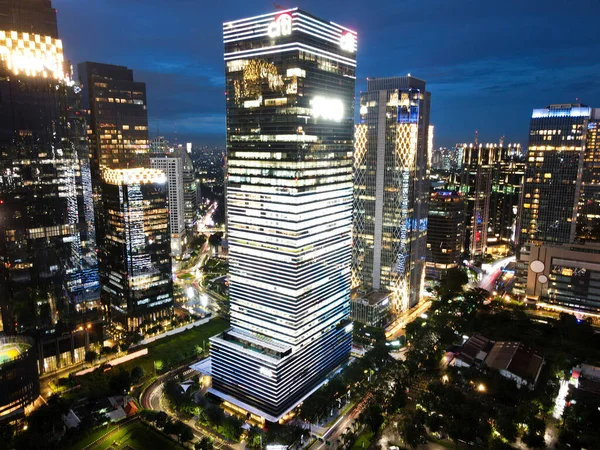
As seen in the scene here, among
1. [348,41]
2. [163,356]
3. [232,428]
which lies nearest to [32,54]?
[348,41]

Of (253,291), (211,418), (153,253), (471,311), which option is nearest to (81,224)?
(153,253)

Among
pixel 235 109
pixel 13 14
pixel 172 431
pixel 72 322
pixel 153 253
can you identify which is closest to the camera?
pixel 172 431

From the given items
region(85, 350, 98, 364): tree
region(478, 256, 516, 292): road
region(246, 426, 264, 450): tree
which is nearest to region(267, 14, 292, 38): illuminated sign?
region(246, 426, 264, 450): tree

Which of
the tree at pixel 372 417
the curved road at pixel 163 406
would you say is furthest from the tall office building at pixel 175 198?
the tree at pixel 372 417

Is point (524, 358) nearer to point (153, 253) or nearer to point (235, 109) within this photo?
point (235, 109)

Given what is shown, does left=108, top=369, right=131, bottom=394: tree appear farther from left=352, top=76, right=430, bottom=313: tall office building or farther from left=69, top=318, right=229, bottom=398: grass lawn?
left=352, top=76, right=430, bottom=313: tall office building

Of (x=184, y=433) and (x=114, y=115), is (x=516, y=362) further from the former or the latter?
(x=114, y=115)
